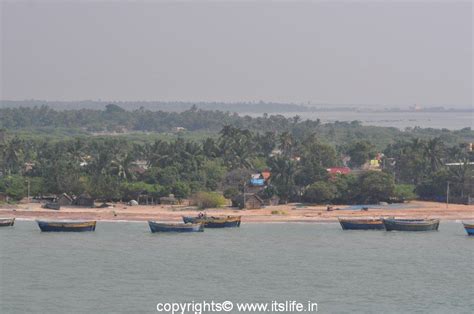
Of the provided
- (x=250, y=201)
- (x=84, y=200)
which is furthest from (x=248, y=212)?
(x=84, y=200)

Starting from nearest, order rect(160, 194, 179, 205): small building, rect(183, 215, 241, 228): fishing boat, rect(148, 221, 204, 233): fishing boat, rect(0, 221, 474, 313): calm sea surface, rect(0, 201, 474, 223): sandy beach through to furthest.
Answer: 1. rect(0, 221, 474, 313): calm sea surface
2. rect(148, 221, 204, 233): fishing boat
3. rect(183, 215, 241, 228): fishing boat
4. rect(0, 201, 474, 223): sandy beach
5. rect(160, 194, 179, 205): small building

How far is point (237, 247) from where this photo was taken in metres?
56.8

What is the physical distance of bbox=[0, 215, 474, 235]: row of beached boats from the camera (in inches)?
2467

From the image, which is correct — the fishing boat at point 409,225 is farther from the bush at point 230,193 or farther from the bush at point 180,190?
the bush at point 180,190

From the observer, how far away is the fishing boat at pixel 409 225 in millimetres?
64312

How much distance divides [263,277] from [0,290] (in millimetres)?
11671

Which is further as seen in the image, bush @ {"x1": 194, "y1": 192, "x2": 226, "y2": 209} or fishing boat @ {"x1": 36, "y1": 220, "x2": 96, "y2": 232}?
bush @ {"x1": 194, "y1": 192, "x2": 226, "y2": 209}

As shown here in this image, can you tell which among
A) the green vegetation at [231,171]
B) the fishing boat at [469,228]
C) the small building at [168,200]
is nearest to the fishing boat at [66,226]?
the green vegetation at [231,171]

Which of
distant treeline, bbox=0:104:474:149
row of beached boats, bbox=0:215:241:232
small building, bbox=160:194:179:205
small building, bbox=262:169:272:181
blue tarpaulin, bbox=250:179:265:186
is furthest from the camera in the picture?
distant treeline, bbox=0:104:474:149

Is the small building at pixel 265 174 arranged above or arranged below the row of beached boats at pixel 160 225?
above

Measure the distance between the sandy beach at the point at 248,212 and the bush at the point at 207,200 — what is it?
769 millimetres

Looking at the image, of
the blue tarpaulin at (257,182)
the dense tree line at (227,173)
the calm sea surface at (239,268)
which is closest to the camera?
the calm sea surface at (239,268)

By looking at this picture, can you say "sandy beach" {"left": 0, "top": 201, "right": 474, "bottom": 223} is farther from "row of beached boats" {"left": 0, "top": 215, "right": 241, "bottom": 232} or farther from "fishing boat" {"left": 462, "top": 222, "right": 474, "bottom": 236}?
"fishing boat" {"left": 462, "top": 222, "right": 474, "bottom": 236}

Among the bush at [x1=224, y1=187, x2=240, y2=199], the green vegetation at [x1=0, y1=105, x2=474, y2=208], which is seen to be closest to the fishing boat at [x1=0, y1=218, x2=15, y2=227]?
the green vegetation at [x1=0, y1=105, x2=474, y2=208]
